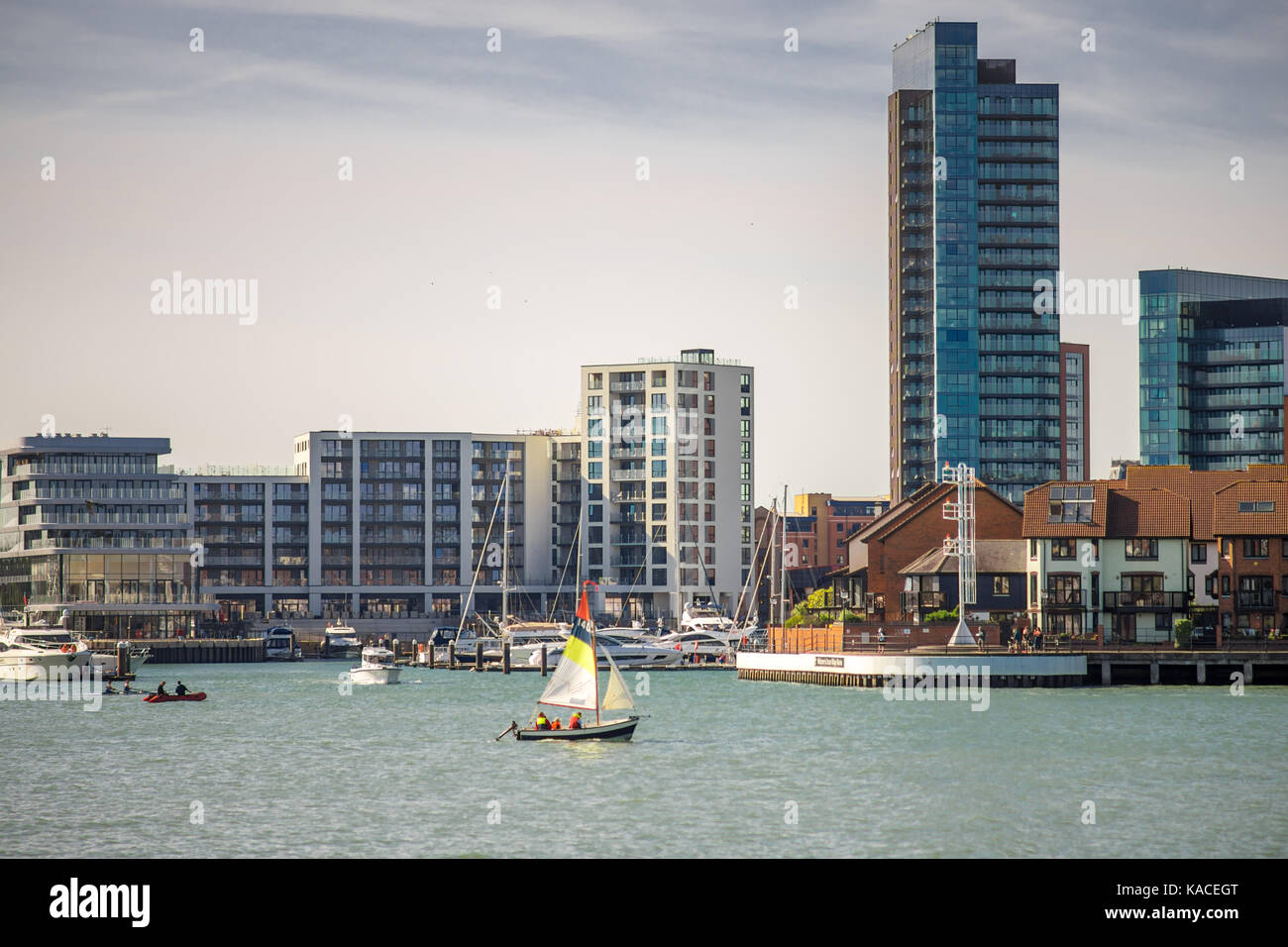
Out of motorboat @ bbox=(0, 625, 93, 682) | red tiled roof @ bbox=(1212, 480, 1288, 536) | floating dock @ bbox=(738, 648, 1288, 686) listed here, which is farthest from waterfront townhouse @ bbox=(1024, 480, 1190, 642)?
motorboat @ bbox=(0, 625, 93, 682)

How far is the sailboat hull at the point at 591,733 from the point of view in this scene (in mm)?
78250

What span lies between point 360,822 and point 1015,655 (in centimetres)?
7101

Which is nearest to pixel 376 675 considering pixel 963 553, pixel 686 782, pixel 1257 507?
pixel 963 553

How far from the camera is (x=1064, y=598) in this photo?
129 meters

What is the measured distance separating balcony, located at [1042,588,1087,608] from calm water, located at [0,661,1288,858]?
16.5 m

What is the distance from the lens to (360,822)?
5506cm

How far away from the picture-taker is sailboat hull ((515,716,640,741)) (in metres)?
78.2

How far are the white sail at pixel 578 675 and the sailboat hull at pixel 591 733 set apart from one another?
1.54 meters

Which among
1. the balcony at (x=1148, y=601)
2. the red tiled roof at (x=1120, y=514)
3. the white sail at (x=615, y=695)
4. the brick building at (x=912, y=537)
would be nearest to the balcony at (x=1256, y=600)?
the balcony at (x=1148, y=601)

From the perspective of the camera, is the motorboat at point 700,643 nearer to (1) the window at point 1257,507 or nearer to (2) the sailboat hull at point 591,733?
(1) the window at point 1257,507

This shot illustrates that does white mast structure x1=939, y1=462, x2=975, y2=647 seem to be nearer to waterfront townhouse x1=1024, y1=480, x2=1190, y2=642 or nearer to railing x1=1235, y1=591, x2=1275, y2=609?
waterfront townhouse x1=1024, y1=480, x2=1190, y2=642

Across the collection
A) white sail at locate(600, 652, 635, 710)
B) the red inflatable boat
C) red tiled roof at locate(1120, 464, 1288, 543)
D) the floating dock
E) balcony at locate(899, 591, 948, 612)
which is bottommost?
the red inflatable boat

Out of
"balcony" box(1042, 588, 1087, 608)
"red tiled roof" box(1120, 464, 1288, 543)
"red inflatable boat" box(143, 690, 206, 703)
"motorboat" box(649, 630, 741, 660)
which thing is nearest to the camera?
"red inflatable boat" box(143, 690, 206, 703)
